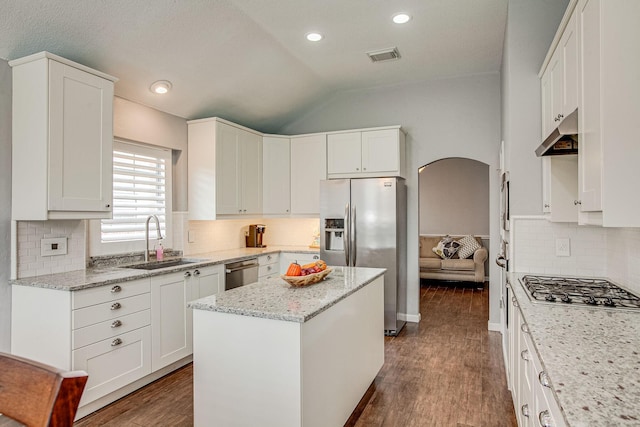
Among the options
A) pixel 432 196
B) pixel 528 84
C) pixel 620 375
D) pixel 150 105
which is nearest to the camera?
pixel 620 375

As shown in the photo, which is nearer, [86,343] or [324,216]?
[86,343]

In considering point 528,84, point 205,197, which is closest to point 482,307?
point 528,84

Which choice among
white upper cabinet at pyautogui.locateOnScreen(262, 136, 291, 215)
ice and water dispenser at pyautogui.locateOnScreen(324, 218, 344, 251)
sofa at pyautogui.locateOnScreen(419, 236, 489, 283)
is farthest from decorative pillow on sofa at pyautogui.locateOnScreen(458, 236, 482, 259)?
white upper cabinet at pyautogui.locateOnScreen(262, 136, 291, 215)

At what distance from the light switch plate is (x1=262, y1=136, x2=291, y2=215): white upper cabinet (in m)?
2.42

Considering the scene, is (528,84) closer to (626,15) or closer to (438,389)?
(626,15)

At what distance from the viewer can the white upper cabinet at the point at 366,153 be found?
463 cm

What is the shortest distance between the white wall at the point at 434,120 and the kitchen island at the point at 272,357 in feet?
9.25

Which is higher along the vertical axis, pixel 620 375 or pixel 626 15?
pixel 626 15

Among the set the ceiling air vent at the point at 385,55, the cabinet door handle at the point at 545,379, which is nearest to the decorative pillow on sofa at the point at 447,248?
the ceiling air vent at the point at 385,55

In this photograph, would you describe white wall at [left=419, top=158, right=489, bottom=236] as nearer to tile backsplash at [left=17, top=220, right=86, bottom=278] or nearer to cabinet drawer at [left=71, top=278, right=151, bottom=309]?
cabinet drawer at [left=71, top=278, right=151, bottom=309]

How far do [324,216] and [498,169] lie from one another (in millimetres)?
2090

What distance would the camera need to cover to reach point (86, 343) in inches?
101

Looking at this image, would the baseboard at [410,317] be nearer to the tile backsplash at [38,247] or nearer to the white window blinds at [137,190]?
the white window blinds at [137,190]

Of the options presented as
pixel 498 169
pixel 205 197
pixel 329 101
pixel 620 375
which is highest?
pixel 329 101
